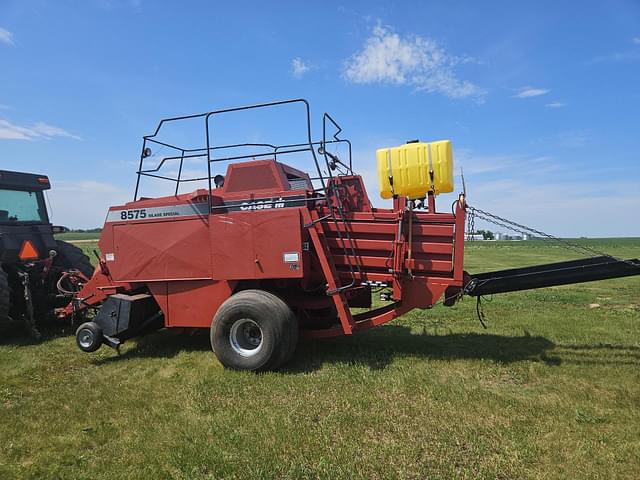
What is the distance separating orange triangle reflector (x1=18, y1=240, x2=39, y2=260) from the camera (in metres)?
7.75

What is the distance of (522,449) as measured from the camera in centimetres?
353

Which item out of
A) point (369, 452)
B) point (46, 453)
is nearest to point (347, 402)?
point (369, 452)

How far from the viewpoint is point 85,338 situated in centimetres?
619

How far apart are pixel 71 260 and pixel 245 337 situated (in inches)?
184

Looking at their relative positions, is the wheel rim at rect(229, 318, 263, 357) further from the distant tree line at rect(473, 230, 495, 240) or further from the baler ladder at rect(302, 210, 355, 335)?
the distant tree line at rect(473, 230, 495, 240)

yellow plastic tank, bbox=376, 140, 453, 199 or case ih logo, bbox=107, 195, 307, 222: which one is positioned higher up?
yellow plastic tank, bbox=376, 140, 453, 199

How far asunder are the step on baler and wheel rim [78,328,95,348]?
0.01 metres

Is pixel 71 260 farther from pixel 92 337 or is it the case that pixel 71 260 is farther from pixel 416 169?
pixel 416 169

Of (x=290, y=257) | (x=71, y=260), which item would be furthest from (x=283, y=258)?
(x=71, y=260)

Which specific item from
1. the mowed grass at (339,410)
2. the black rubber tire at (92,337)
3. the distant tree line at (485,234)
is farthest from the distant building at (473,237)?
the black rubber tire at (92,337)

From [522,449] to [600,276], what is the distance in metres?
2.55

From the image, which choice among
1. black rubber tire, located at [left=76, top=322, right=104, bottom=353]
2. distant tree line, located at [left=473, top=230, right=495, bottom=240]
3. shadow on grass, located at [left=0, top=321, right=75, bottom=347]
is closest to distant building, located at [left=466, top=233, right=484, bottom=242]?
distant tree line, located at [left=473, top=230, right=495, bottom=240]

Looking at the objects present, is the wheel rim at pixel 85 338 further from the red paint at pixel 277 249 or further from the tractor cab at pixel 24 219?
the tractor cab at pixel 24 219

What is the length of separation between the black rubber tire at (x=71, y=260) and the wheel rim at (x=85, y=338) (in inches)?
95.2
